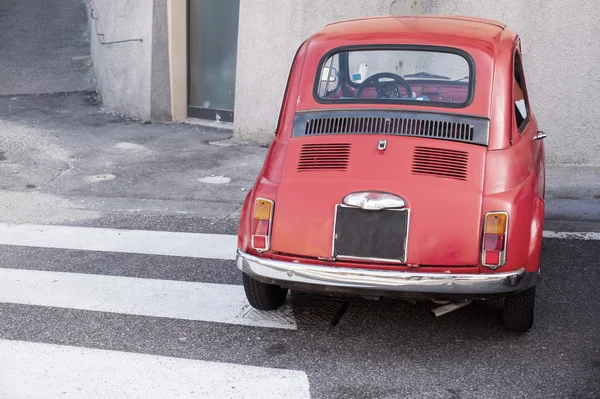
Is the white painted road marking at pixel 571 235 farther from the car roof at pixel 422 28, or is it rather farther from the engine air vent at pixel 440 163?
the engine air vent at pixel 440 163

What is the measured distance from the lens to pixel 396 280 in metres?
4.93

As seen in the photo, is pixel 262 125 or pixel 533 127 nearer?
pixel 533 127

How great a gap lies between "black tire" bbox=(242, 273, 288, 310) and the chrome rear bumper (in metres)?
0.50

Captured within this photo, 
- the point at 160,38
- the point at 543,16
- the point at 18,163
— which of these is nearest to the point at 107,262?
the point at 18,163

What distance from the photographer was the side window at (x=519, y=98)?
5.89 metres

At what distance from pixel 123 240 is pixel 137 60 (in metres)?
6.38

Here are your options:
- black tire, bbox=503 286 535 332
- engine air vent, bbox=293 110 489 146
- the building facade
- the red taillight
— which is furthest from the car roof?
the building facade

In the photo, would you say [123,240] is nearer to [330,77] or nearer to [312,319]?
[312,319]

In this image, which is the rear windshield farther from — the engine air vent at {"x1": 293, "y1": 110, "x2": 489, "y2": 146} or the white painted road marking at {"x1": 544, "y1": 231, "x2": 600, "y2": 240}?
the white painted road marking at {"x1": 544, "y1": 231, "x2": 600, "y2": 240}

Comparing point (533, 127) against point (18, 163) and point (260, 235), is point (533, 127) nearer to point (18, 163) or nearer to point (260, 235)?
point (260, 235)

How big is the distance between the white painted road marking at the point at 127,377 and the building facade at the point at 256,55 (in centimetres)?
610

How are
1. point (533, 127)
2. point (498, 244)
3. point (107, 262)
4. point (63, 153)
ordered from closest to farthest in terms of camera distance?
point (498, 244)
point (533, 127)
point (107, 262)
point (63, 153)

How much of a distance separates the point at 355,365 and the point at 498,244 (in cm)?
106

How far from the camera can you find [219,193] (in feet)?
30.5
